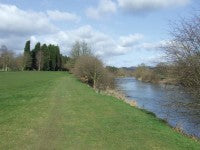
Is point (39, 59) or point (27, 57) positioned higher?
point (27, 57)

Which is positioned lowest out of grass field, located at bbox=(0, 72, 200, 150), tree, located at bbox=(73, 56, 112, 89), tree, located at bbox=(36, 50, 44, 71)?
grass field, located at bbox=(0, 72, 200, 150)

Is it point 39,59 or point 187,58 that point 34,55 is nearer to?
point 39,59

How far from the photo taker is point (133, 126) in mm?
17172

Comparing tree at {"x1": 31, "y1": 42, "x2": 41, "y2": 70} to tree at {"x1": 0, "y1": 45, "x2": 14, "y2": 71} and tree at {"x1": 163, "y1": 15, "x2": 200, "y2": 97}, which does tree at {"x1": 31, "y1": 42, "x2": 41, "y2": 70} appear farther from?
tree at {"x1": 163, "y1": 15, "x2": 200, "y2": 97}

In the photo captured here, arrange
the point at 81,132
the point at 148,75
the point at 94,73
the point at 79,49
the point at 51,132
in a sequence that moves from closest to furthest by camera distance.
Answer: the point at 51,132 < the point at 81,132 < the point at 94,73 < the point at 148,75 < the point at 79,49

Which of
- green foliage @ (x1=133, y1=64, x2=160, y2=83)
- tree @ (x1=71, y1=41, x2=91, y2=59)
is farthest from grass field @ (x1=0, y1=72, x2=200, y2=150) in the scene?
tree @ (x1=71, y1=41, x2=91, y2=59)

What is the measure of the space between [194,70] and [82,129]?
5334mm

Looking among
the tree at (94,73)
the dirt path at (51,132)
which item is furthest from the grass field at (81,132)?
the tree at (94,73)

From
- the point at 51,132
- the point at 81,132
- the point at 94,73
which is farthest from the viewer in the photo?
the point at 94,73

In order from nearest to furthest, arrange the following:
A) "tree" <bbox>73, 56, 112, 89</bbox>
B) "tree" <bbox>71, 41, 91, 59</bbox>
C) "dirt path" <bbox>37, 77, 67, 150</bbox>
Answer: "dirt path" <bbox>37, 77, 67, 150</bbox> → "tree" <bbox>73, 56, 112, 89</bbox> → "tree" <bbox>71, 41, 91, 59</bbox>

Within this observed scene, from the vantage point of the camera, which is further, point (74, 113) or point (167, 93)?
point (74, 113)

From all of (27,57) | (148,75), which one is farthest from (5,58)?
(148,75)

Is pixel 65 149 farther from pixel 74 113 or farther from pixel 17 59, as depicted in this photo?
pixel 17 59

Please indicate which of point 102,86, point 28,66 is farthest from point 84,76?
point 28,66
